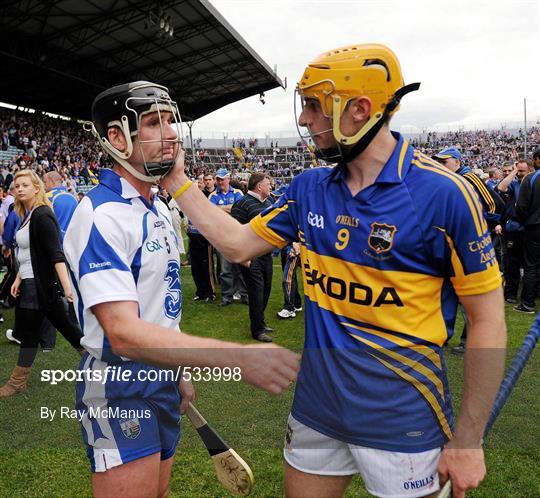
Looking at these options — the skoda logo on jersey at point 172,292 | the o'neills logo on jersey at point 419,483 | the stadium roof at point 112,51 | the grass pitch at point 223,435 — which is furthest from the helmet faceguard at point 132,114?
the stadium roof at point 112,51

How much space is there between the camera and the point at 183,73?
3130 cm

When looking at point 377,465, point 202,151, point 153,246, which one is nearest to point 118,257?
point 153,246

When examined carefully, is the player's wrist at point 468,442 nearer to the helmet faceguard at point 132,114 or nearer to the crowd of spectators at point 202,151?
the helmet faceguard at point 132,114

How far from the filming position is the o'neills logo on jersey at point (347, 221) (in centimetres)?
176

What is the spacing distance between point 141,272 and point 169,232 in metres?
0.30

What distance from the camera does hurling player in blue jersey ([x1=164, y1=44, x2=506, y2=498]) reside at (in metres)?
1.63

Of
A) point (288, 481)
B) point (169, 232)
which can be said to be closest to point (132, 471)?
point (288, 481)

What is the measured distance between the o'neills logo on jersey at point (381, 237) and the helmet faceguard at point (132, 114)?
0.94m

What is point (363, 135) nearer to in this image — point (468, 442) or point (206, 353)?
point (206, 353)

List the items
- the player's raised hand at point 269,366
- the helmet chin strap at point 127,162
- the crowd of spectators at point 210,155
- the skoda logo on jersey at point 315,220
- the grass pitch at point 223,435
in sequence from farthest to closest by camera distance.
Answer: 1. the crowd of spectators at point 210,155
2. the grass pitch at point 223,435
3. the helmet chin strap at point 127,162
4. the skoda logo on jersey at point 315,220
5. the player's raised hand at point 269,366

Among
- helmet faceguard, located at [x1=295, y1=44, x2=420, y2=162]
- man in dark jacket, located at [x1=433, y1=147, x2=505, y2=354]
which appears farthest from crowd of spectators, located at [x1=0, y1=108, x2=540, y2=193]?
helmet faceguard, located at [x1=295, y1=44, x2=420, y2=162]

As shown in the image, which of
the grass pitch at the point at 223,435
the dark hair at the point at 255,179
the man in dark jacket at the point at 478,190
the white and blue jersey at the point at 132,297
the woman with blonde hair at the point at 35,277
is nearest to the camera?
the white and blue jersey at the point at 132,297

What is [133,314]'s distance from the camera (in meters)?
1.70

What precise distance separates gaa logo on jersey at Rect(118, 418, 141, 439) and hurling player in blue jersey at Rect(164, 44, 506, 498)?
25.3 inches
